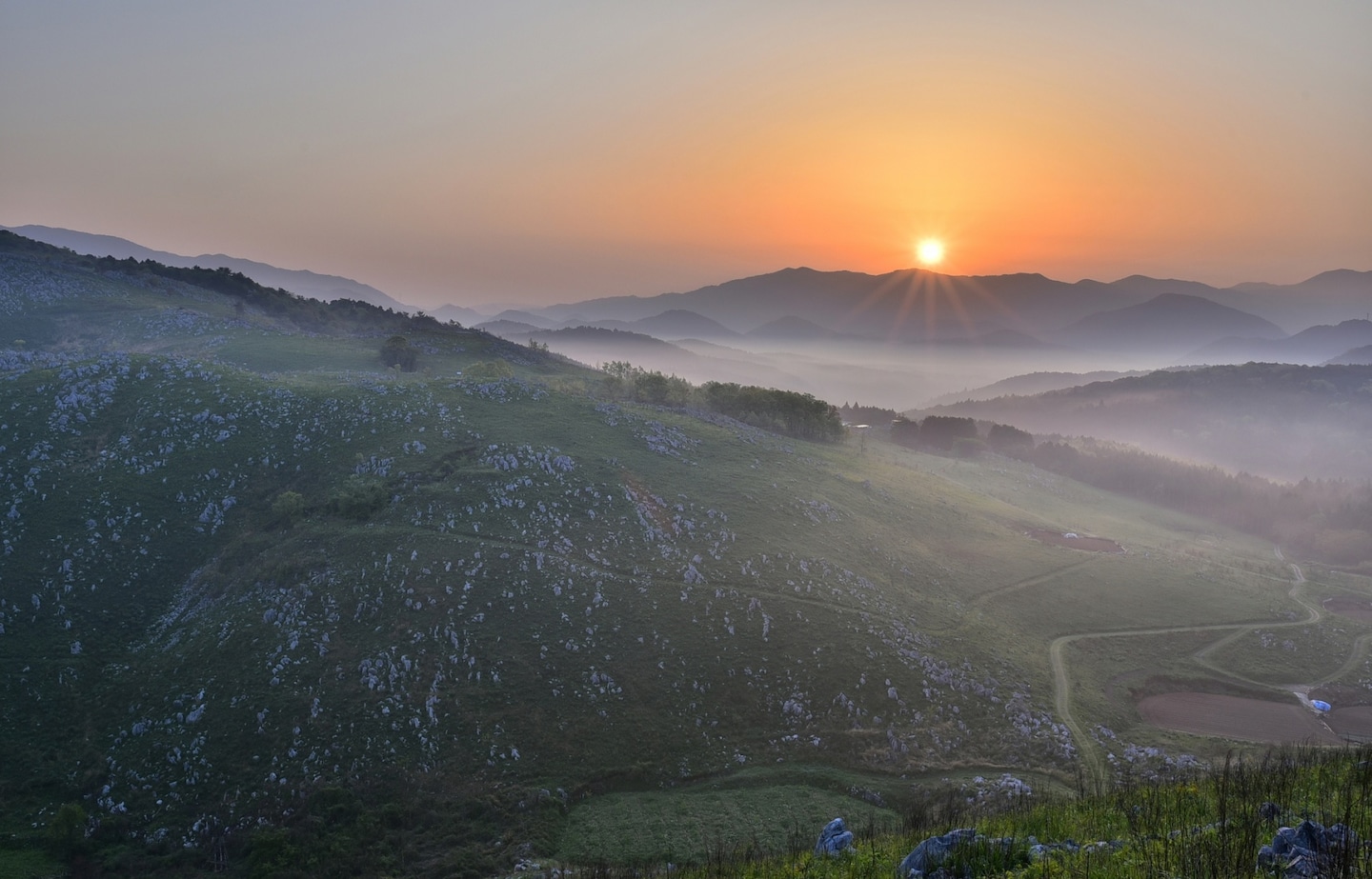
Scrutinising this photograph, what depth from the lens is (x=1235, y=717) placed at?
5222 cm

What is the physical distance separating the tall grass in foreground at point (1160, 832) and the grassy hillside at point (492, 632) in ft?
59.2

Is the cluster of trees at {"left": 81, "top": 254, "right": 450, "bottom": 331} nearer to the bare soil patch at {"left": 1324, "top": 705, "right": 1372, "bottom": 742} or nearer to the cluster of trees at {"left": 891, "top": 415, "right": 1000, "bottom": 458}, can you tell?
the cluster of trees at {"left": 891, "top": 415, "right": 1000, "bottom": 458}

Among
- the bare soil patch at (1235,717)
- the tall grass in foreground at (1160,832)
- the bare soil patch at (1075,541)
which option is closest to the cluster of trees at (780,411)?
the bare soil patch at (1075,541)

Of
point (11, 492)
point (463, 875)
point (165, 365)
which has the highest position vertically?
point (165, 365)

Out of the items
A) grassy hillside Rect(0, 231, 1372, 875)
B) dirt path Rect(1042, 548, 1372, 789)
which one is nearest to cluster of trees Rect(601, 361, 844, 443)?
grassy hillside Rect(0, 231, 1372, 875)

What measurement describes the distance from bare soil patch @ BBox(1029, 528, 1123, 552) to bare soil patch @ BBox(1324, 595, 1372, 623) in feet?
70.4

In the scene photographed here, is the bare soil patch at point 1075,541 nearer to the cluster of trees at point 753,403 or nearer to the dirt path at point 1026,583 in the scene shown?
the dirt path at point 1026,583

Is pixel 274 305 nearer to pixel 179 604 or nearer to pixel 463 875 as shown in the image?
pixel 179 604

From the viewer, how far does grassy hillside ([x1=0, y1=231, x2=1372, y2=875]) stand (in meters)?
35.9

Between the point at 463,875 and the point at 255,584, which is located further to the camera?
the point at 255,584

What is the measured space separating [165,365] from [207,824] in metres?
53.1

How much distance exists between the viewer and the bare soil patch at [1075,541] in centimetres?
8606

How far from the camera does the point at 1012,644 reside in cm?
5719

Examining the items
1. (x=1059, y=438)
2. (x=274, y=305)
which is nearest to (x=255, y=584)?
(x=274, y=305)
